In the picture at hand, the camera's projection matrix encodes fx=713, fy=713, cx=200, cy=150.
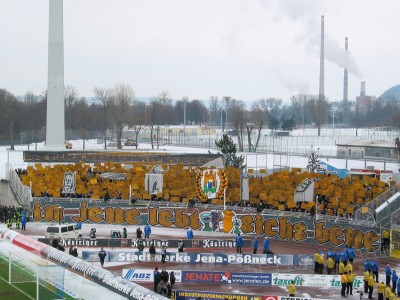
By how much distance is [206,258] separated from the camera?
30156 mm

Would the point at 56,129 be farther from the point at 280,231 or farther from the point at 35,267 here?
the point at 35,267

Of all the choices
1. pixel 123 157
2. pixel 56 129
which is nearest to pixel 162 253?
pixel 123 157

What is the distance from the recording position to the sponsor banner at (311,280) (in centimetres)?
2644

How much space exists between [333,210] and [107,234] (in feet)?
40.8

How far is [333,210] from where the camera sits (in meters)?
39.1

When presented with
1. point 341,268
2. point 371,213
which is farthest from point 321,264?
point 371,213

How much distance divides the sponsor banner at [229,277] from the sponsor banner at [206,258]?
9.34ft

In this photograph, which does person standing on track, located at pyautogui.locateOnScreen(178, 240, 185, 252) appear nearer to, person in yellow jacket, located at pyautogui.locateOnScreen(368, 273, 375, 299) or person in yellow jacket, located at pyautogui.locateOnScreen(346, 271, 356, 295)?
person in yellow jacket, located at pyautogui.locateOnScreen(346, 271, 356, 295)

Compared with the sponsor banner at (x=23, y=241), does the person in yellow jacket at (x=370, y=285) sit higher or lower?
lower

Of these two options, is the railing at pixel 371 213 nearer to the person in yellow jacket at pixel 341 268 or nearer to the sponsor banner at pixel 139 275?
the person in yellow jacket at pixel 341 268

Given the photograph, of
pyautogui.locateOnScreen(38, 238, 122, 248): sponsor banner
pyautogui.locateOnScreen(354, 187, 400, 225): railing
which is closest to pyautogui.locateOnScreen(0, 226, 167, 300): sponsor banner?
pyautogui.locateOnScreen(38, 238, 122, 248): sponsor banner

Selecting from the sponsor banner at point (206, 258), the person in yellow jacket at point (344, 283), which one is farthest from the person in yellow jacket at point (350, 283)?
the sponsor banner at point (206, 258)

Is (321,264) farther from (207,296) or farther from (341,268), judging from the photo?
(207,296)

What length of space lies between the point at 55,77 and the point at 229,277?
54883mm
